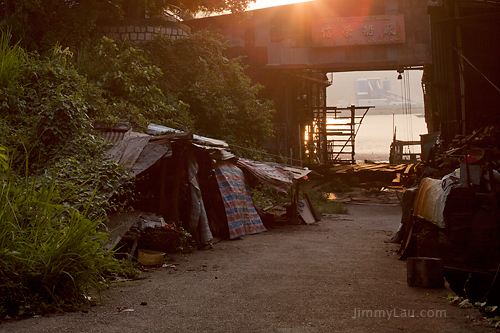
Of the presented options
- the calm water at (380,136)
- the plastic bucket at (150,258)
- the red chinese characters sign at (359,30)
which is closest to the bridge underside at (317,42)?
the red chinese characters sign at (359,30)

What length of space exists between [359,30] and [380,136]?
230 ft

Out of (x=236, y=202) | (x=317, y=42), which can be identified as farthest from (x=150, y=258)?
(x=317, y=42)

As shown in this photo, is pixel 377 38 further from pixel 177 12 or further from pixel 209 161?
pixel 209 161

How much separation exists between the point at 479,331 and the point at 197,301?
11.3ft

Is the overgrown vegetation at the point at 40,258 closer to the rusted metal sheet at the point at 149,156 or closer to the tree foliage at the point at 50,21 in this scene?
the rusted metal sheet at the point at 149,156

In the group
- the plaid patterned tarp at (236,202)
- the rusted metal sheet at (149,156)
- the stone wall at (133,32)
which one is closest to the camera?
the rusted metal sheet at (149,156)

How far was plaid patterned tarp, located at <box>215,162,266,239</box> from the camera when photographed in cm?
1231

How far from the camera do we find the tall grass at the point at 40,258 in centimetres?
550

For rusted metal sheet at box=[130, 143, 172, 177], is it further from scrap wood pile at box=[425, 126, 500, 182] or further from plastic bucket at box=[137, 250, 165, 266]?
scrap wood pile at box=[425, 126, 500, 182]

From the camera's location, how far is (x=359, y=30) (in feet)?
74.7

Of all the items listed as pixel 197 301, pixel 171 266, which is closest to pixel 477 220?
pixel 197 301

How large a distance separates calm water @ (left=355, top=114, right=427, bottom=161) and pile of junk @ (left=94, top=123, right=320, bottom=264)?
1465 inches

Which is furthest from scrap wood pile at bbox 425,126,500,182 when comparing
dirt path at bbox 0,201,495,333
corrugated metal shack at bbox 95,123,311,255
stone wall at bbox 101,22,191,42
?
stone wall at bbox 101,22,191,42

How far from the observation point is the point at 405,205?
998 centimetres
